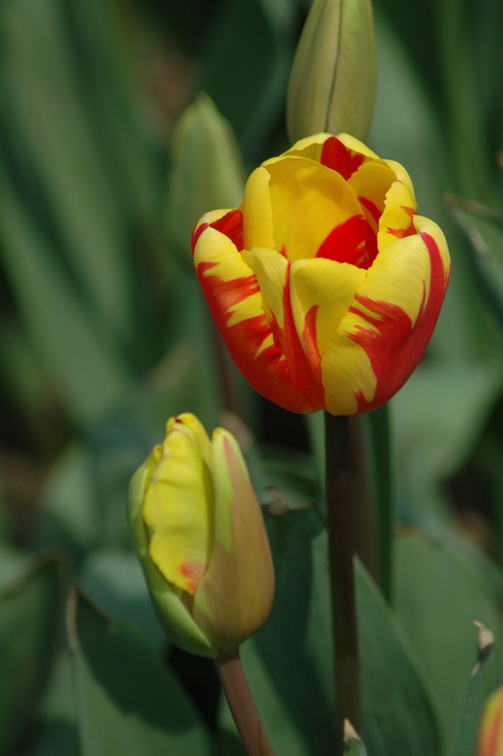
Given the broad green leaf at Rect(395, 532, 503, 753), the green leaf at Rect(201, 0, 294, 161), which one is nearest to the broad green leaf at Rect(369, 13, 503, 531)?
the green leaf at Rect(201, 0, 294, 161)

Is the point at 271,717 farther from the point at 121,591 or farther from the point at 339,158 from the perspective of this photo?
the point at 339,158

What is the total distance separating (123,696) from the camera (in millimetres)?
478

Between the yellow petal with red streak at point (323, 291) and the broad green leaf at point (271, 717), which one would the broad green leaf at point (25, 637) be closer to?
the broad green leaf at point (271, 717)

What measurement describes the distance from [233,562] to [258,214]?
0.14 meters

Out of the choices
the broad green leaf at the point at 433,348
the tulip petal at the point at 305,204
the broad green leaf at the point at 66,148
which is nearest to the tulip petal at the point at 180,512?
the tulip petal at the point at 305,204

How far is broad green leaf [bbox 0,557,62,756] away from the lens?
1.91 feet

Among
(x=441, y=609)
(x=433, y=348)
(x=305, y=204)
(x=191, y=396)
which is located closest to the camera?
(x=305, y=204)

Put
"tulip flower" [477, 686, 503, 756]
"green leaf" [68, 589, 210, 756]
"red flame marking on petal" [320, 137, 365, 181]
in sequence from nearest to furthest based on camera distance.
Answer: "tulip flower" [477, 686, 503, 756] → "red flame marking on petal" [320, 137, 365, 181] → "green leaf" [68, 589, 210, 756]

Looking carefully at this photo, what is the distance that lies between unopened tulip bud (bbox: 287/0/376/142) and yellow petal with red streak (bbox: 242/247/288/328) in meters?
0.15

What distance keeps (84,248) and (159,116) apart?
48 cm

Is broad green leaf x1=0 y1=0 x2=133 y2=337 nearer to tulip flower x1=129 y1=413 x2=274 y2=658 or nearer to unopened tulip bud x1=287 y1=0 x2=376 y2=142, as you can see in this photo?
unopened tulip bud x1=287 y1=0 x2=376 y2=142

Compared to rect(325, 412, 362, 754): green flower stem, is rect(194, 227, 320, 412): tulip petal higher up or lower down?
higher up

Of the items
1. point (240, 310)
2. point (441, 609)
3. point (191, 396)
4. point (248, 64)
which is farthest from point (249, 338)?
point (248, 64)

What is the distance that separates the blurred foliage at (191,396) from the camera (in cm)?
47
